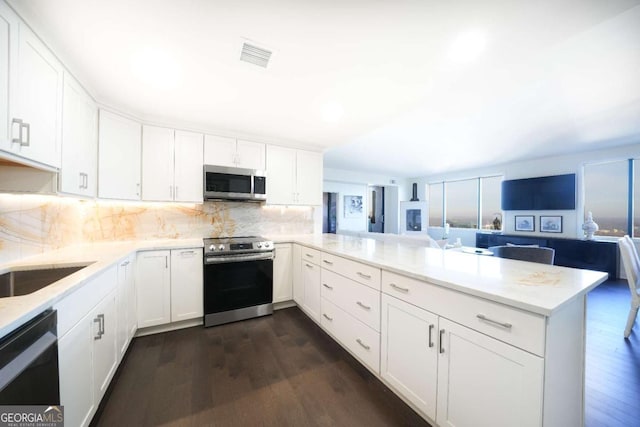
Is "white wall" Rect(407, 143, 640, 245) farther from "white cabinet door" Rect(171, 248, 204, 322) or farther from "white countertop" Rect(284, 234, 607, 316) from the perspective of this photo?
"white cabinet door" Rect(171, 248, 204, 322)

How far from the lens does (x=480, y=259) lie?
70.4 inches

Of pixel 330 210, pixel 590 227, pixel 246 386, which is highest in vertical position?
pixel 330 210

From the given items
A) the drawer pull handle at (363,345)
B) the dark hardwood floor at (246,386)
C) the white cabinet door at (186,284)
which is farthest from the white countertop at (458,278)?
the dark hardwood floor at (246,386)

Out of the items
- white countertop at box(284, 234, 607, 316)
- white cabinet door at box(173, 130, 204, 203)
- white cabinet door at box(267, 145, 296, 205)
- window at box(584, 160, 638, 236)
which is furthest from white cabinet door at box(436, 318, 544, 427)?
window at box(584, 160, 638, 236)

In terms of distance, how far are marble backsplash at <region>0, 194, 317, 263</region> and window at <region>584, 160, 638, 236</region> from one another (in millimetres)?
6056

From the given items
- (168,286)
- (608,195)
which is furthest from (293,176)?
(608,195)

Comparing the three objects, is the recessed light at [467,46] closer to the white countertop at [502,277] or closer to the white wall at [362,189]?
the white countertop at [502,277]

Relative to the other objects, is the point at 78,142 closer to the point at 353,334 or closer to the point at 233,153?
the point at 233,153

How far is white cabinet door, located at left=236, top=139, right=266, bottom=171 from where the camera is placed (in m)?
3.18

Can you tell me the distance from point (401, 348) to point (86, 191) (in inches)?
113

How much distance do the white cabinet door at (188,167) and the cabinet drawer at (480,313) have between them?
8.59ft

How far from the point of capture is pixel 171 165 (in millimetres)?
2803

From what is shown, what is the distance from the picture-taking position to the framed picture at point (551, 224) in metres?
5.31

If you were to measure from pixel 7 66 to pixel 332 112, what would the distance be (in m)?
2.26
